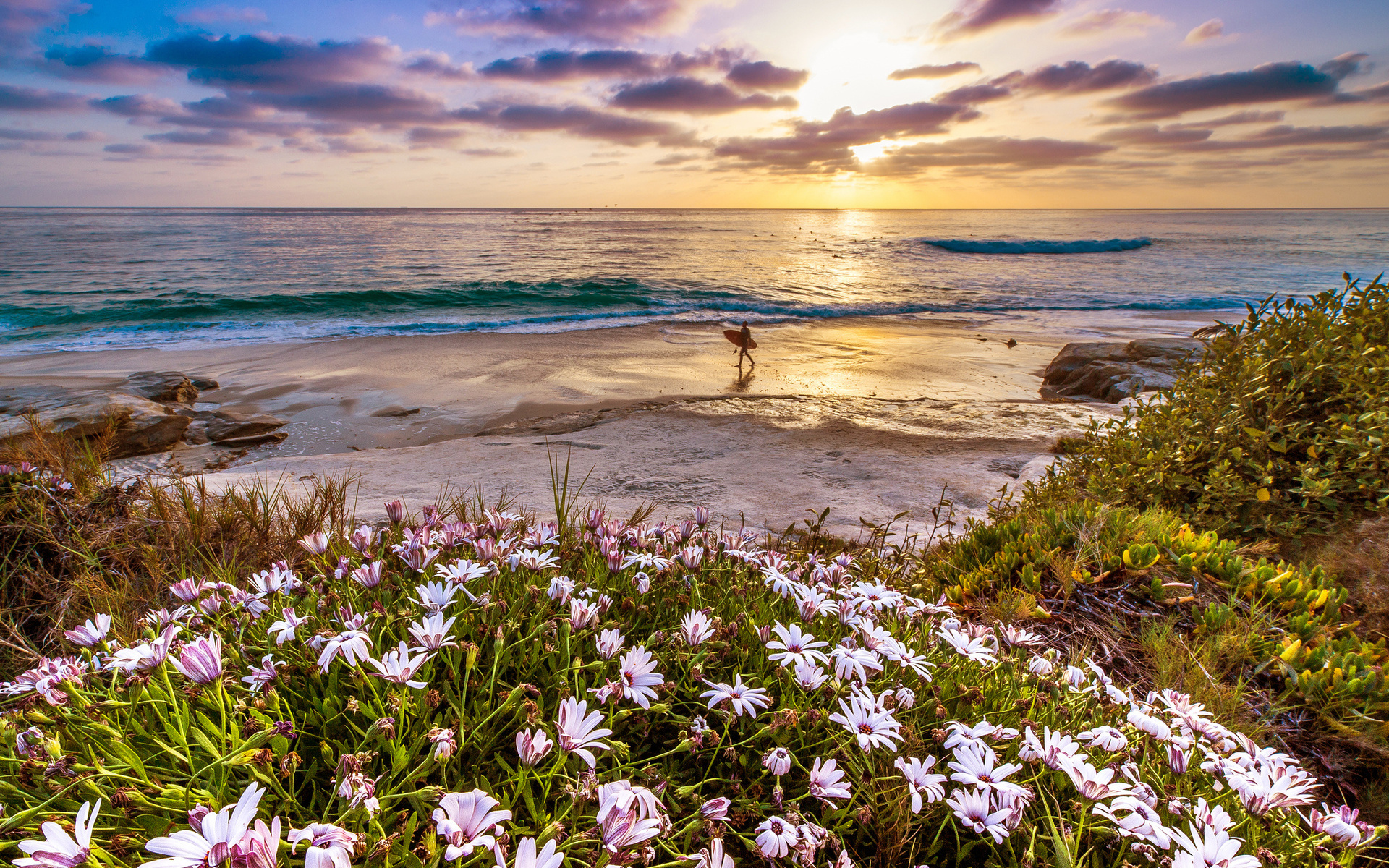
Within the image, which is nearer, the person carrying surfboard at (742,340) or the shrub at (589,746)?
the shrub at (589,746)

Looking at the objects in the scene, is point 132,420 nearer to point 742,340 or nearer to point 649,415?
point 649,415

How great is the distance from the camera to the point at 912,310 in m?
21.1

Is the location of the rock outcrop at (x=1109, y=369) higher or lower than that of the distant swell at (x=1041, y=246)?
lower

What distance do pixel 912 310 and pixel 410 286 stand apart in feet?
58.4

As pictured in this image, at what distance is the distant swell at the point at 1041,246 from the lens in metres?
48.0

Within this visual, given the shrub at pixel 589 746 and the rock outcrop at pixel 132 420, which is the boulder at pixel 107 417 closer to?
the rock outcrop at pixel 132 420

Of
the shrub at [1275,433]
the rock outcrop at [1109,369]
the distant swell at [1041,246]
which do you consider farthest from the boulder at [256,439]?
the distant swell at [1041,246]

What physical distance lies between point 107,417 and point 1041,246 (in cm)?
5621

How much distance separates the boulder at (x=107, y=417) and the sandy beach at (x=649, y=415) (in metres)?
0.42

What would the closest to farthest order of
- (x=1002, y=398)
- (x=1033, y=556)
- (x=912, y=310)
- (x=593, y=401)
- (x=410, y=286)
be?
(x=1033, y=556), (x=593, y=401), (x=1002, y=398), (x=912, y=310), (x=410, y=286)

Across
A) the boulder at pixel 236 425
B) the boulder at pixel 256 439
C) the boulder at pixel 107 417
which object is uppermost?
the boulder at pixel 107 417

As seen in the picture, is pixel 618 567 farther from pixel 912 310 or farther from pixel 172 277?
pixel 172 277

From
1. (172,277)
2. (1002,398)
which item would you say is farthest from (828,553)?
(172,277)

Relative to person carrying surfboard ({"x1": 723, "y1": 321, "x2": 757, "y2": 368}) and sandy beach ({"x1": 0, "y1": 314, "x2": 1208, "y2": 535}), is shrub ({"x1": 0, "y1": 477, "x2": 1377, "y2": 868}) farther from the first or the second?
person carrying surfboard ({"x1": 723, "y1": 321, "x2": 757, "y2": 368})
